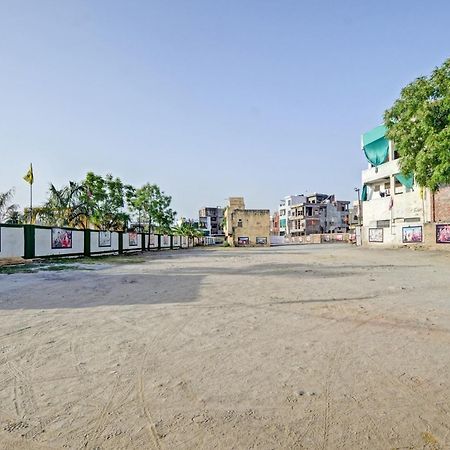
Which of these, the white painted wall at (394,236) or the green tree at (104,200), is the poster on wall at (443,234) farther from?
the green tree at (104,200)

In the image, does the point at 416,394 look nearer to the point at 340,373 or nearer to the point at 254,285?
the point at 340,373

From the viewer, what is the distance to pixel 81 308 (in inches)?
272

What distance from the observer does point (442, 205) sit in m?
30.5

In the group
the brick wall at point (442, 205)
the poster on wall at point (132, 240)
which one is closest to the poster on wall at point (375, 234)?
the brick wall at point (442, 205)

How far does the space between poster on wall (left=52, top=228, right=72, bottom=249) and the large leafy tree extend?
2115cm

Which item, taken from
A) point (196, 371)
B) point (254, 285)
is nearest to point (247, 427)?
point (196, 371)

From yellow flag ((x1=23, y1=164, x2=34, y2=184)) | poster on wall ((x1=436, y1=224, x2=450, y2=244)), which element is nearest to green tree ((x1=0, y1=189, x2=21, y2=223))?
yellow flag ((x1=23, y1=164, x2=34, y2=184))

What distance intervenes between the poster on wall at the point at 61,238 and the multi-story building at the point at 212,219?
105 m

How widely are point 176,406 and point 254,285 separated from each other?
7.02 m

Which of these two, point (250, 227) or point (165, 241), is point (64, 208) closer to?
point (165, 241)

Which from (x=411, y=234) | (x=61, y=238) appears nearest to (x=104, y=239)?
(x=61, y=238)

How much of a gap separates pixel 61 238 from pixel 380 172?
33582 millimetres

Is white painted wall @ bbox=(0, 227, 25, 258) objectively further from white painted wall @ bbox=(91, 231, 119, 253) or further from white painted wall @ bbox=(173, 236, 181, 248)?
white painted wall @ bbox=(173, 236, 181, 248)

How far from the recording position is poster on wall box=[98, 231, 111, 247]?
26.4 m
